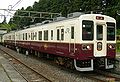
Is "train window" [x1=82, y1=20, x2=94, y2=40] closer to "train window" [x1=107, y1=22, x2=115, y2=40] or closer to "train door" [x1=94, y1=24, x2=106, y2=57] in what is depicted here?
"train door" [x1=94, y1=24, x2=106, y2=57]

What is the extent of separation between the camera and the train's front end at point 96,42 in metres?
13.3

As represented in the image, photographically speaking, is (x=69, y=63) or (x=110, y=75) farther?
(x=69, y=63)

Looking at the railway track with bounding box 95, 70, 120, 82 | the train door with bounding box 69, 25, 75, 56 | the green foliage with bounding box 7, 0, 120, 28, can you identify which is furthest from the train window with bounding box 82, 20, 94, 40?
the green foliage with bounding box 7, 0, 120, 28

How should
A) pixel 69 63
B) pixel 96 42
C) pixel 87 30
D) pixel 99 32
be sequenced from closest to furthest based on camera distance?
pixel 87 30 → pixel 96 42 → pixel 99 32 → pixel 69 63

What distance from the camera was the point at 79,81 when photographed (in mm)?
12203

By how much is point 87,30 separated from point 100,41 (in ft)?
3.03

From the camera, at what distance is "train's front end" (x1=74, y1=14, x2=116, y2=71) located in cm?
1327

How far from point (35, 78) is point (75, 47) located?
99.7 inches

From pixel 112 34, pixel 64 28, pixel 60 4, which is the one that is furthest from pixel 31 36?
pixel 60 4

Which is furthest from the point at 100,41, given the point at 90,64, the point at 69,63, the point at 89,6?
the point at 89,6

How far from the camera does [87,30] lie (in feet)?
44.1

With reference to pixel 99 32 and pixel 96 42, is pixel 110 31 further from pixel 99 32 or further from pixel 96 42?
pixel 96 42

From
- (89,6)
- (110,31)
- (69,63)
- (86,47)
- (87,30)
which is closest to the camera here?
(86,47)

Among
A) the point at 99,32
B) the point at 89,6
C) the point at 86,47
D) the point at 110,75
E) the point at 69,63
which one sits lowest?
the point at 110,75
